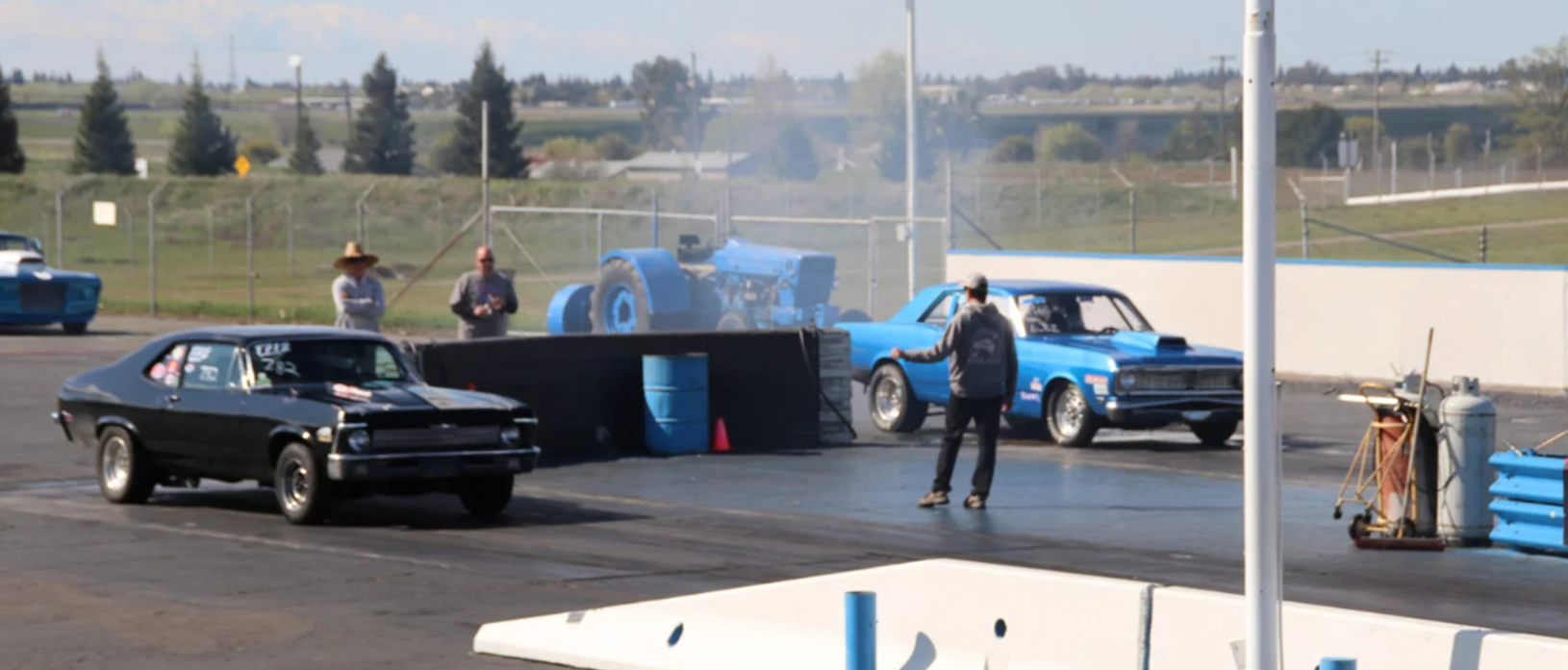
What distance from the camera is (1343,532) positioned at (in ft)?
42.9

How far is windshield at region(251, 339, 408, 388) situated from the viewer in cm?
1382

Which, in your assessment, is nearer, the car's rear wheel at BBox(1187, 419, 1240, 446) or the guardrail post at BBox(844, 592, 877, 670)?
the guardrail post at BBox(844, 592, 877, 670)

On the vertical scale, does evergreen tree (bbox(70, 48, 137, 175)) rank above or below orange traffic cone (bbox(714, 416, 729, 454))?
above

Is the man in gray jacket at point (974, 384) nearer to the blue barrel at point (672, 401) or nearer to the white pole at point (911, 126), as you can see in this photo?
the blue barrel at point (672, 401)

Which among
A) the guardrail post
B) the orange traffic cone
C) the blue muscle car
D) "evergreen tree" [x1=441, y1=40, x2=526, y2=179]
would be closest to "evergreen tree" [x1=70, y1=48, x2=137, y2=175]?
"evergreen tree" [x1=441, y1=40, x2=526, y2=179]

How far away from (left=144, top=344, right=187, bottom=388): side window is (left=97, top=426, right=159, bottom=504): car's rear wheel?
44 centimetres

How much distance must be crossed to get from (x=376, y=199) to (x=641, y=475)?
194 feet

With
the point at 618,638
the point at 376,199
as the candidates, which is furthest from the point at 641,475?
the point at 376,199

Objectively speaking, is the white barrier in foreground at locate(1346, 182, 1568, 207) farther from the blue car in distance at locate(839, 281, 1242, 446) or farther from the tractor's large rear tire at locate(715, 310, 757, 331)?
the blue car in distance at locate(839, 281, 1242, 446)

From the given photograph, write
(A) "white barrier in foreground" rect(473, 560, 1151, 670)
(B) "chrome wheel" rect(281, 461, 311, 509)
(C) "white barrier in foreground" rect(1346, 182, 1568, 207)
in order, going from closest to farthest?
1. (A) "white barrier in foreground" rect(473, 560, 1151, 670)
2. (B) "chrome wheel" rect(281, 461, 311, 509)
3. (C) "white barrier in foreground" rect(1346, 182, 1568, 207)

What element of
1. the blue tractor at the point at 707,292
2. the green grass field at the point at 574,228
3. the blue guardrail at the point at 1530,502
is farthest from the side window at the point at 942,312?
the green grass field at the point at 574,228

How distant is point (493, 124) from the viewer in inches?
3551

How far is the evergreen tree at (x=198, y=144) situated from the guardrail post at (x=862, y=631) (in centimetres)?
9053

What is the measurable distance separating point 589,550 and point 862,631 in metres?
5.31
